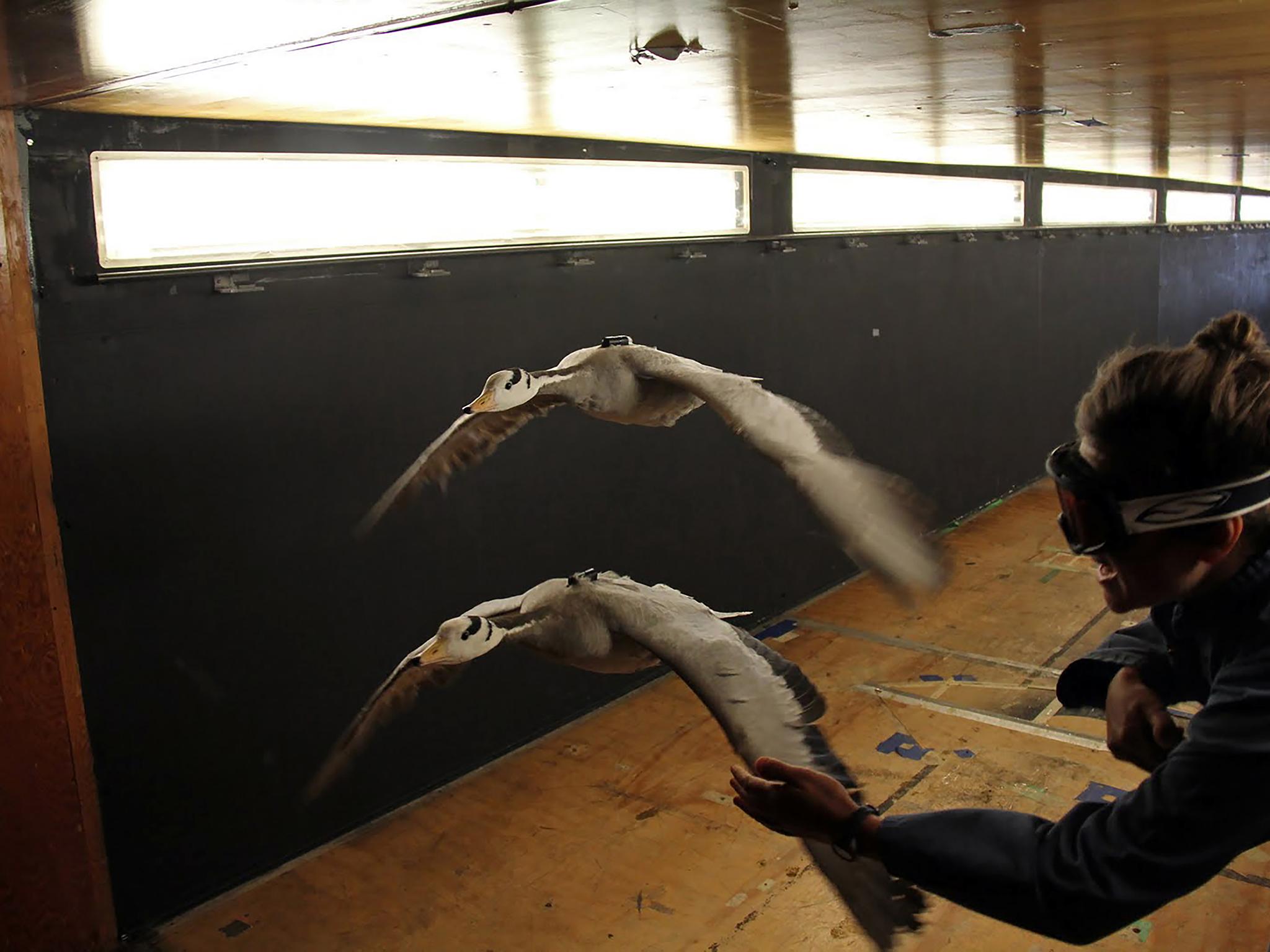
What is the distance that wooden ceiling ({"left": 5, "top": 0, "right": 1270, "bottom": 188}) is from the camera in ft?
5.35

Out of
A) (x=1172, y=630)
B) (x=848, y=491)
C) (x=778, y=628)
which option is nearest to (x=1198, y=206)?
(x=778, y=628)

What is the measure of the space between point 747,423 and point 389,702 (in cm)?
148

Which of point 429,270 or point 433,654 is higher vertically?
point 429,270

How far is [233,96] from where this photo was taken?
7.72ft

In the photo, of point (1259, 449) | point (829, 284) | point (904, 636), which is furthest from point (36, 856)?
point (829, 284)

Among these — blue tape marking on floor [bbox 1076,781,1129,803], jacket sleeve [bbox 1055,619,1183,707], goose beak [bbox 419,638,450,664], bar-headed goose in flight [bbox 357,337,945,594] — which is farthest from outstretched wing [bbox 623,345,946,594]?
blue tape marking on floor [bbox 1076,781,1129,803]

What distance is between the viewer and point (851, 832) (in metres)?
1.25

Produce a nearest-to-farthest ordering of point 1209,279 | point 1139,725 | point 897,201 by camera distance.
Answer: point 1139,725
point 897,201
point 1209,279

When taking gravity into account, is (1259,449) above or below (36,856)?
above

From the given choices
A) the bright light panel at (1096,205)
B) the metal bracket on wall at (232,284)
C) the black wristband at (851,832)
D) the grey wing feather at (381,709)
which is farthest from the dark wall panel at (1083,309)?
the black wristband at (851,832)

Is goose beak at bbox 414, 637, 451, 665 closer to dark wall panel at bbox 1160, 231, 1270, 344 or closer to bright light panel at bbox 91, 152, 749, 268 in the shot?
bright light panel at bbox 91, 152, 749, 268

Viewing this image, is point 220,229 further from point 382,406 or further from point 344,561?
point 344,561

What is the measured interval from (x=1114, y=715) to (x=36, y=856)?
97.9 inches

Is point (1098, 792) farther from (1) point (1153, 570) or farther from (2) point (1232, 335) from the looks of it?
(2) point (1232, 335)
